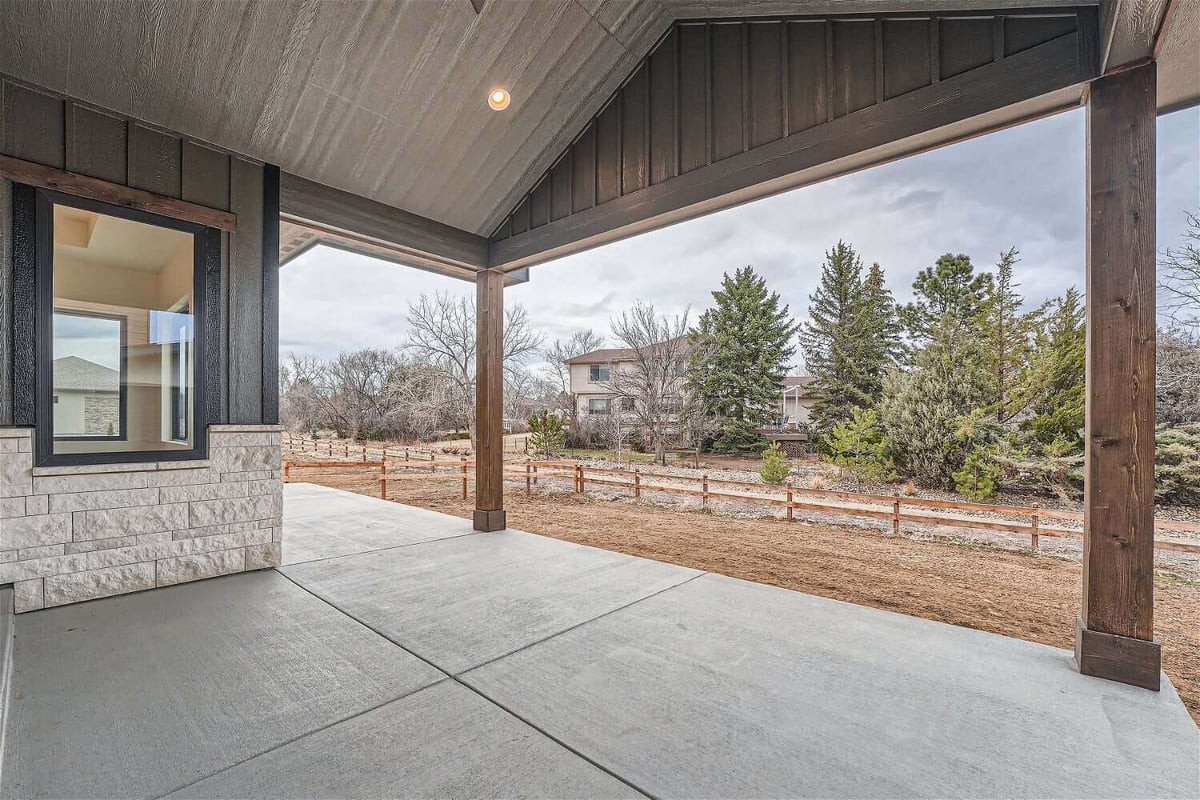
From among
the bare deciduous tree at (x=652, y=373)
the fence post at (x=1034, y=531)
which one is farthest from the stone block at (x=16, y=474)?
the bare deciduous tree at (x=652, y=373)

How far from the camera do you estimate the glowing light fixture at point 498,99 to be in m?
3.57

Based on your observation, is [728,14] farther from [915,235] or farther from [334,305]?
[334,305]

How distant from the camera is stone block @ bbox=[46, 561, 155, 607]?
9.37 ft

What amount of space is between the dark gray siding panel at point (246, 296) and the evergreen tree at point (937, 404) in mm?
9584

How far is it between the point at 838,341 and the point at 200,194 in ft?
44.7

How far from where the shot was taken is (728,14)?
3.35 metres

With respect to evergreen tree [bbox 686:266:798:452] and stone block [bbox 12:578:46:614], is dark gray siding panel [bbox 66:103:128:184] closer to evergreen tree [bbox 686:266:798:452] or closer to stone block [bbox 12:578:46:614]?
stone block [bbox 12:578:46:614]

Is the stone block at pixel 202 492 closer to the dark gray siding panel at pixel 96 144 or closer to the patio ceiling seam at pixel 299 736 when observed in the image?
the dark gray siding panel at pixel 96 144

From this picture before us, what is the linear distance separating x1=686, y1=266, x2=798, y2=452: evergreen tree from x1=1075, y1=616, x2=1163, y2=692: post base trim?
11.2 meters

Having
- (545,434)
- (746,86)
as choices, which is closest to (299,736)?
(746,86)

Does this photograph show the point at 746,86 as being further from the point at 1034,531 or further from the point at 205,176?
the point at 1034,531

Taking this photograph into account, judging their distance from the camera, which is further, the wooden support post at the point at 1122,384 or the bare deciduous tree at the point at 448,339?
the bare deciduous tree at the point at 448,339

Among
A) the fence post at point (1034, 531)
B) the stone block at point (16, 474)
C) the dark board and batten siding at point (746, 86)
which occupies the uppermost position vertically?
the dark board and batten siding at point (746, 86)

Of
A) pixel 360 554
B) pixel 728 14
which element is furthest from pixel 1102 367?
pixel 360 554
